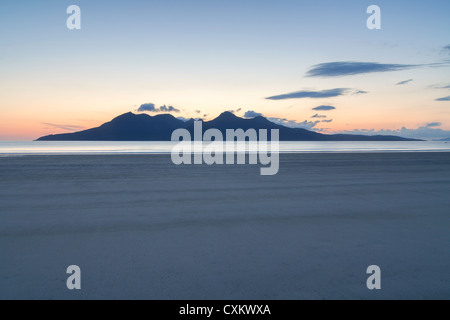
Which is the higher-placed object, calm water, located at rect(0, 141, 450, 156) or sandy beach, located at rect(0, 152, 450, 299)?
calm water, located at rect(0, 141, 450, 156)

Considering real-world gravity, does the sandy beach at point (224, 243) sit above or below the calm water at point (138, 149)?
below

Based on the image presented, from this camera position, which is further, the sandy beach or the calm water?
the calm water

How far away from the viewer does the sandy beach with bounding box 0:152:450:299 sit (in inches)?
149

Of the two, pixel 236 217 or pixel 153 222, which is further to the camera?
pixel 236 217

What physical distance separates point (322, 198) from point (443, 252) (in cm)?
446

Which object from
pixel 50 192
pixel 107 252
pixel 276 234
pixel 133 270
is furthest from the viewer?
pixel 50 192

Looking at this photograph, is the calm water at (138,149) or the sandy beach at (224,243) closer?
the sandy beach at (224,243)

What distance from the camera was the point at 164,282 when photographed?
12.8 ft

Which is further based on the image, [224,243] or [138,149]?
[138,149]

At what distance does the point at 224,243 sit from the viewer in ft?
17.6

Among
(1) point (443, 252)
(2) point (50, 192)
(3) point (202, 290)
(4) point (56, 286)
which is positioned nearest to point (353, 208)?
(1) point (443, 252)

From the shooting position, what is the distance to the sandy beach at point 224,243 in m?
3.80

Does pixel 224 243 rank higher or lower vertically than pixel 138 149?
lower
